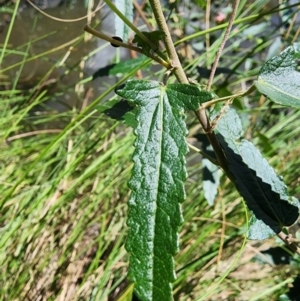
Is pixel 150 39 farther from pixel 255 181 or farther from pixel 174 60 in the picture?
pixel 255 181

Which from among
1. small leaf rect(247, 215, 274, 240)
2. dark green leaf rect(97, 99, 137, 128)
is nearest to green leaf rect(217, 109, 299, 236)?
small leaf rect(247, 215, 274, 240)

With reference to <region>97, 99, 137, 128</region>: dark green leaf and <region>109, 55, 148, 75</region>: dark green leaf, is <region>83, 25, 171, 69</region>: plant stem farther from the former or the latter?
<region>109, 55, 148, 75</region>: dark green leaf

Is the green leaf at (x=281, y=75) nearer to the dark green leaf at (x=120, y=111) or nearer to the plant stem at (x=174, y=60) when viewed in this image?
the plant stem at (x=174, y=60)

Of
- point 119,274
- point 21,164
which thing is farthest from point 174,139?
point 21,164

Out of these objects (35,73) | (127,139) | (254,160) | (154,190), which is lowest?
(35,73)

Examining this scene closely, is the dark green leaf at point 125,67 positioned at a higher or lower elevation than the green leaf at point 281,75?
Answer: lower

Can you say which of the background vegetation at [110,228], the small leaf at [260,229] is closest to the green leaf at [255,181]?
the small leaf at [260,229]

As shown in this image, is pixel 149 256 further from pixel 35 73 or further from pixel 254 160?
pixel 35 73

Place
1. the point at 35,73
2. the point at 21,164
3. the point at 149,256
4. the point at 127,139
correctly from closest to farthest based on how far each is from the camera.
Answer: the point at 149,256 → the point at 127,139 → the point at 21,164 → the point at 35,73
